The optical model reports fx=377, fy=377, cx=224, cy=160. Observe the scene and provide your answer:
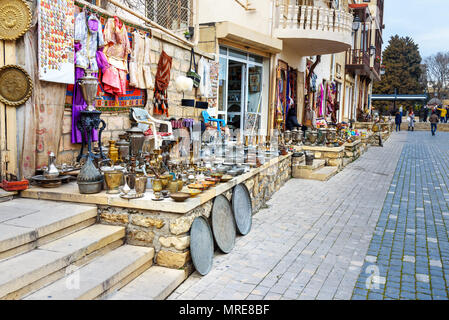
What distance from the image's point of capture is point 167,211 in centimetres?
381

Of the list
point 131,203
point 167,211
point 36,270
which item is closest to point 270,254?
point 167,211

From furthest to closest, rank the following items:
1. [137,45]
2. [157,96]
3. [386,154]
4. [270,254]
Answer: [386,154] → [157,96] → [137,45] → [270,254]

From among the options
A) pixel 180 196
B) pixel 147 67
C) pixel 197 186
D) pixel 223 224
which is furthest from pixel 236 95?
pixel 180 196

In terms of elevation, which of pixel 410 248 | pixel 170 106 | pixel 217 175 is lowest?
pixel 410 248

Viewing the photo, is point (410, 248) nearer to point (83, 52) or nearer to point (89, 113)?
point (89, 113)

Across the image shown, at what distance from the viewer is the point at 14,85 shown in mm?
4203

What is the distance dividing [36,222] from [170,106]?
4.69m

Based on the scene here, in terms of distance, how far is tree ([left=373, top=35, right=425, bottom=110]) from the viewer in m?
46.2

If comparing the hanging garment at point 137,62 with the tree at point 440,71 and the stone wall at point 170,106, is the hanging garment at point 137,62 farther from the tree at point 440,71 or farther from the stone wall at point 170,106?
the tree at point 440,71

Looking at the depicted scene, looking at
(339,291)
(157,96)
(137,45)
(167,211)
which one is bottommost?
(339,291)

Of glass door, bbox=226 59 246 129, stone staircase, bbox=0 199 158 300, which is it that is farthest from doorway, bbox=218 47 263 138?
stone staircase, bbox=0 199 158 300

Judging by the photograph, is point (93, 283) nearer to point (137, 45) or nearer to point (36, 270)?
point (36, 270)
